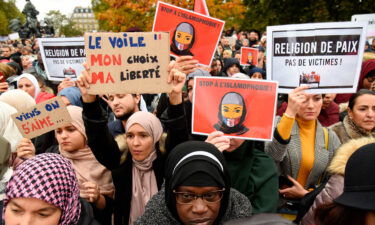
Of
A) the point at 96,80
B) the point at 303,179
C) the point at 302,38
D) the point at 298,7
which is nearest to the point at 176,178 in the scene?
the point at 96,80

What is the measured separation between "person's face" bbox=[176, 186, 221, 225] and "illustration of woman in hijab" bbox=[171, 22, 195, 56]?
1.97 meters

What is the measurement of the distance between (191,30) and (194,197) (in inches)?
85.0

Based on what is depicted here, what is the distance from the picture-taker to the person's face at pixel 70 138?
2900 mm

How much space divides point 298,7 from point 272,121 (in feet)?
58.2

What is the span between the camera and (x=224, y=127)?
2609 mm

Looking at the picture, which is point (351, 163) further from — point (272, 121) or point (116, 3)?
point (116, 3)

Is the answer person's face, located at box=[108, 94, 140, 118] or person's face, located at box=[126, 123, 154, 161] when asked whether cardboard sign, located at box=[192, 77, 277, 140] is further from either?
person's face, located at box=[108, 94, 140, 118]

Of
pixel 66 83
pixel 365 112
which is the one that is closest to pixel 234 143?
pixel 365 112

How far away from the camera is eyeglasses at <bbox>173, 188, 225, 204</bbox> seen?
1749 mm

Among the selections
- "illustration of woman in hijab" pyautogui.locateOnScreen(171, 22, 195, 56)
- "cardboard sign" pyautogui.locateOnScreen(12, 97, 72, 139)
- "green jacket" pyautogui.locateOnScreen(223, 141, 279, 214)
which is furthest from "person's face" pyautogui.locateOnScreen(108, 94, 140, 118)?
"green jacket" pyautogui.locateOnScreen(223, 141, 279, 214)

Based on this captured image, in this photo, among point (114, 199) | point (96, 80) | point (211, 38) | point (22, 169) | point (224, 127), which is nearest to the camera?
point (22, 169)

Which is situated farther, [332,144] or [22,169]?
[332,144]

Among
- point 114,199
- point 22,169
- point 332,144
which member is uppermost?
point 22,169

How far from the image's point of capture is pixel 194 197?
1.75 meters
